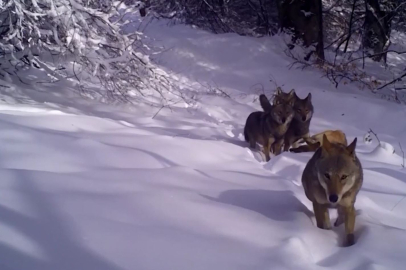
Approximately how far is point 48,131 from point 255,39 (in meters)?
10.4

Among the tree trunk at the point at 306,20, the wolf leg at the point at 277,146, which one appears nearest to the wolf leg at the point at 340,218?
the wolf leg at the point at 277,146

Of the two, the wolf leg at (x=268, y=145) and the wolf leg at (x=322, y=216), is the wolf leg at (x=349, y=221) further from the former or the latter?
the wolf leg at (x=268, y=145)

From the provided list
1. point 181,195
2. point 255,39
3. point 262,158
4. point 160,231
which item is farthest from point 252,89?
point 160,231

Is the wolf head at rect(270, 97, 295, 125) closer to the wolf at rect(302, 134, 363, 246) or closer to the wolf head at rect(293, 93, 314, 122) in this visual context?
the wolf head at rect(293, 93, 314, 122)

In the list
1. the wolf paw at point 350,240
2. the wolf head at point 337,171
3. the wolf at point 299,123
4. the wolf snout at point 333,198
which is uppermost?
the wolf head at point 337,171

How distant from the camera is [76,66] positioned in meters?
7.97

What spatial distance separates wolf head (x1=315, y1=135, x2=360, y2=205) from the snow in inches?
13.4

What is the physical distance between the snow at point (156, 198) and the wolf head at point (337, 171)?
1.12 ft

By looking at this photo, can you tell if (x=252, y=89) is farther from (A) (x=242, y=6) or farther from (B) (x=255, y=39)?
(A) (x=242, y=6)

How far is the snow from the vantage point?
2426 millimetres

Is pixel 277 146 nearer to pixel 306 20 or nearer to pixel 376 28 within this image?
pixel 306 20

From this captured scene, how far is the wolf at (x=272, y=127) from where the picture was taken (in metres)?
7.01

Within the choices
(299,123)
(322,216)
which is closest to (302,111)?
(299,123)

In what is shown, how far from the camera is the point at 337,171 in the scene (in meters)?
3.47
